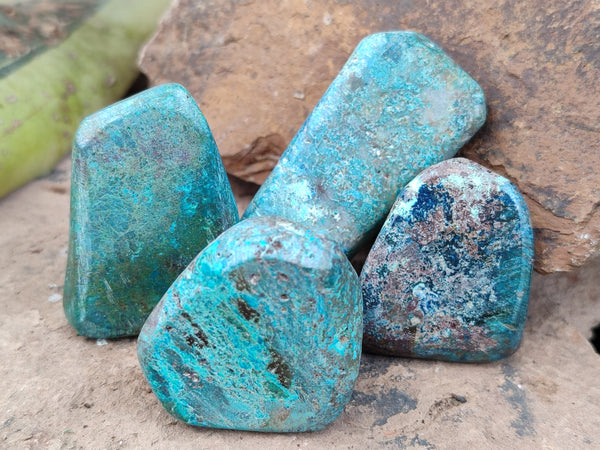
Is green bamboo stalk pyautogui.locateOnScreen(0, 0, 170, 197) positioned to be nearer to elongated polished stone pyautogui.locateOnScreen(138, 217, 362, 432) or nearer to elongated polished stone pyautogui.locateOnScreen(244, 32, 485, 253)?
elongated polished stone pyautogui.locateOnScreen(244, 32, 485, 253)

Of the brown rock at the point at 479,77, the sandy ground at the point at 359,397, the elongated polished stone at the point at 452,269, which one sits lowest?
the sandy ground at the point at 359,397

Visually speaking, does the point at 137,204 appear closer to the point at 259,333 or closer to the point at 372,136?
the point at 259,333

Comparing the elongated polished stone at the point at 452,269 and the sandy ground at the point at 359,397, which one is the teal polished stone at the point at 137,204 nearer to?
the sandy ground at the point at 359,397

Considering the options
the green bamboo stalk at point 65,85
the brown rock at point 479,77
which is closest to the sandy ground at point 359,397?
the brown rock at point 479,77

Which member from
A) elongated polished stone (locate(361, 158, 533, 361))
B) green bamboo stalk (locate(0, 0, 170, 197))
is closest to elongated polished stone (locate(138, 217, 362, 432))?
elongated polished stone (locate(361, 158, 533, 361))

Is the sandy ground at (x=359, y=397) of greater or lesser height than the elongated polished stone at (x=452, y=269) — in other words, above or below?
below

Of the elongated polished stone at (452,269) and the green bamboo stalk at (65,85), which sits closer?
the elongated polished stone at (452,269)

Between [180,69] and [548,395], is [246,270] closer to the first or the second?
[548,395]

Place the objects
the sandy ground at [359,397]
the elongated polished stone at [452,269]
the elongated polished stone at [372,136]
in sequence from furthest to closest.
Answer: the elongated polished stone at [372,136] → the elongated polished stone at [452,269] → the sandy ground at [359,397]
